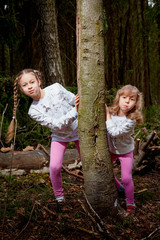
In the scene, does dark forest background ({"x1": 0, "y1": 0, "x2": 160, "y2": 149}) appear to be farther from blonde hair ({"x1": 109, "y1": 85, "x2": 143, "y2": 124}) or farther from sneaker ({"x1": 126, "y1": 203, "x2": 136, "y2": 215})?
sneaker ({"x1": 126, "y1": 203, "x2": 136, "y2": 215})

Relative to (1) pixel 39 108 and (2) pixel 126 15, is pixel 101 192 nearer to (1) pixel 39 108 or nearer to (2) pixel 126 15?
(1) pixel 39 108

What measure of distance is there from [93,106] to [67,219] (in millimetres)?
1260

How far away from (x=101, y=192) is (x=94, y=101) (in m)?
0.97

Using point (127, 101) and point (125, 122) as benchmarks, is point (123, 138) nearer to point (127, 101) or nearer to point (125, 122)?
point (125, 122)

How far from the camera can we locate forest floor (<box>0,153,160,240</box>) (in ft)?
7.18

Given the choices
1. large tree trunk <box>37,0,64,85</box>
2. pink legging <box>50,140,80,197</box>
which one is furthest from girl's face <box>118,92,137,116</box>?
large tree trunk <box>37,0,64,85</box>

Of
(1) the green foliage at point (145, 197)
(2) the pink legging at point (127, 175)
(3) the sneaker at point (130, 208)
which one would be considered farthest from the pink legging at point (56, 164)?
(1) the green foliage at point (145, 197)

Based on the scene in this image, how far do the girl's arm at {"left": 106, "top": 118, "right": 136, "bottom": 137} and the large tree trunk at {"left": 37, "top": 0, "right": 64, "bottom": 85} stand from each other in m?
3.47

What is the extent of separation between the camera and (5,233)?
7.57 feet

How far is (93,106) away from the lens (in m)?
2.32

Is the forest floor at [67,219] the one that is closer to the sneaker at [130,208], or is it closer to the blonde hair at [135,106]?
the sneaker at [130,208]

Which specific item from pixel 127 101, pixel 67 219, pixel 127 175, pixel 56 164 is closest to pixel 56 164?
pixel 56 164

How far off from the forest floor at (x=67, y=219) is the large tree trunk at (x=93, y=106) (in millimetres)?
272

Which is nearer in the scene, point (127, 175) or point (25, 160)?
point (127, 175)
